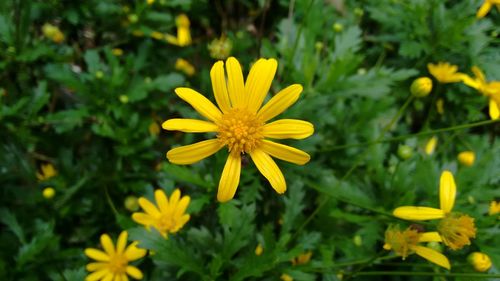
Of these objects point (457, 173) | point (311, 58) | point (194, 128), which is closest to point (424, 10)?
point (311, 58)

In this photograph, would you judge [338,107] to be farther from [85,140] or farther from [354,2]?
[85,140]

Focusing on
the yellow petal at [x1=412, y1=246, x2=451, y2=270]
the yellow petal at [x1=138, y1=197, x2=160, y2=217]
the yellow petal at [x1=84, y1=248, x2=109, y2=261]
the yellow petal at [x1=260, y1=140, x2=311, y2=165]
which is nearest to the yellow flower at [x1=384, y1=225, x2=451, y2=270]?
the yellow petal at [x1=412, y1=246, x2=451, y2=270]

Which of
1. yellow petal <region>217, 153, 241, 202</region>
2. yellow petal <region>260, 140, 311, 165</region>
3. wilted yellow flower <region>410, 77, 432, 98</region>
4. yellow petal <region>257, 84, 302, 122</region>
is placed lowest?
yellow petal <region>217, 153, 241, 202</region>

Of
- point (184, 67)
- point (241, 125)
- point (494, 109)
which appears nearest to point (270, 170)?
point (241, 125)

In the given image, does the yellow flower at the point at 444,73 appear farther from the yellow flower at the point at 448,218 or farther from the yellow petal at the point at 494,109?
the yellow flower at the point at 448,218

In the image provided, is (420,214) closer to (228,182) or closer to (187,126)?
(228,182)

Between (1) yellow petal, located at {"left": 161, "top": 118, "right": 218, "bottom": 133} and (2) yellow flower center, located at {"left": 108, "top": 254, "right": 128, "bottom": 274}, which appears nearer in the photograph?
(1) yellow petal, located at {"left": 161, "top": 118, "right": 218, "bottom": 133}

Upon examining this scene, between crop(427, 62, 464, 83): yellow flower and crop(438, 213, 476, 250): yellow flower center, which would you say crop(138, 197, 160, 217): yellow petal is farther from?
crop(427, 62, 464, 83): yellow flower
